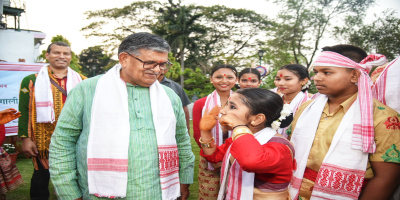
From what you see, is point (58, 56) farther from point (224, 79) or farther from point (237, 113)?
point (237, 113)

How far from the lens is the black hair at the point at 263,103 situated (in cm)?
194

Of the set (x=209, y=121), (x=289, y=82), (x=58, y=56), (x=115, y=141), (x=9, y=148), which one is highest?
(x=58, y=56)

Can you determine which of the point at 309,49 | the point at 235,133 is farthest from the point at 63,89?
the point at 309,49

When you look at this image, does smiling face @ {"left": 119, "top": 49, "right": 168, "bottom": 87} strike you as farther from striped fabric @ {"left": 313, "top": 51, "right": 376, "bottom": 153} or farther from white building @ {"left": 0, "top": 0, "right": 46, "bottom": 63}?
white building @ {"left": 0, "top": 0, "right": 46, "bottom": 63}

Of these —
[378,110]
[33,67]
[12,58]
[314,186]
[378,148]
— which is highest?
[12,58]

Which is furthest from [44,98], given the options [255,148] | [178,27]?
[178,27]

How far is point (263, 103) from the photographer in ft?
6.39

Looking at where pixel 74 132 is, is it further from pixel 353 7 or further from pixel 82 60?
pixel 82 60

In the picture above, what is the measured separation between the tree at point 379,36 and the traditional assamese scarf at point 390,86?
16.6m

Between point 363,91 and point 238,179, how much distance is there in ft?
3.87

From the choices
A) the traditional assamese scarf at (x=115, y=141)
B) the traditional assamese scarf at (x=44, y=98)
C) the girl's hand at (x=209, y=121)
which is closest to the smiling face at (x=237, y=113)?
the girl's hand at (x=209, y=121)

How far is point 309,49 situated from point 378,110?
69.9 feet

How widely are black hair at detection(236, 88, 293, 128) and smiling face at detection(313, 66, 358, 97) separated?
44 cm

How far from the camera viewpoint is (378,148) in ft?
5.97
